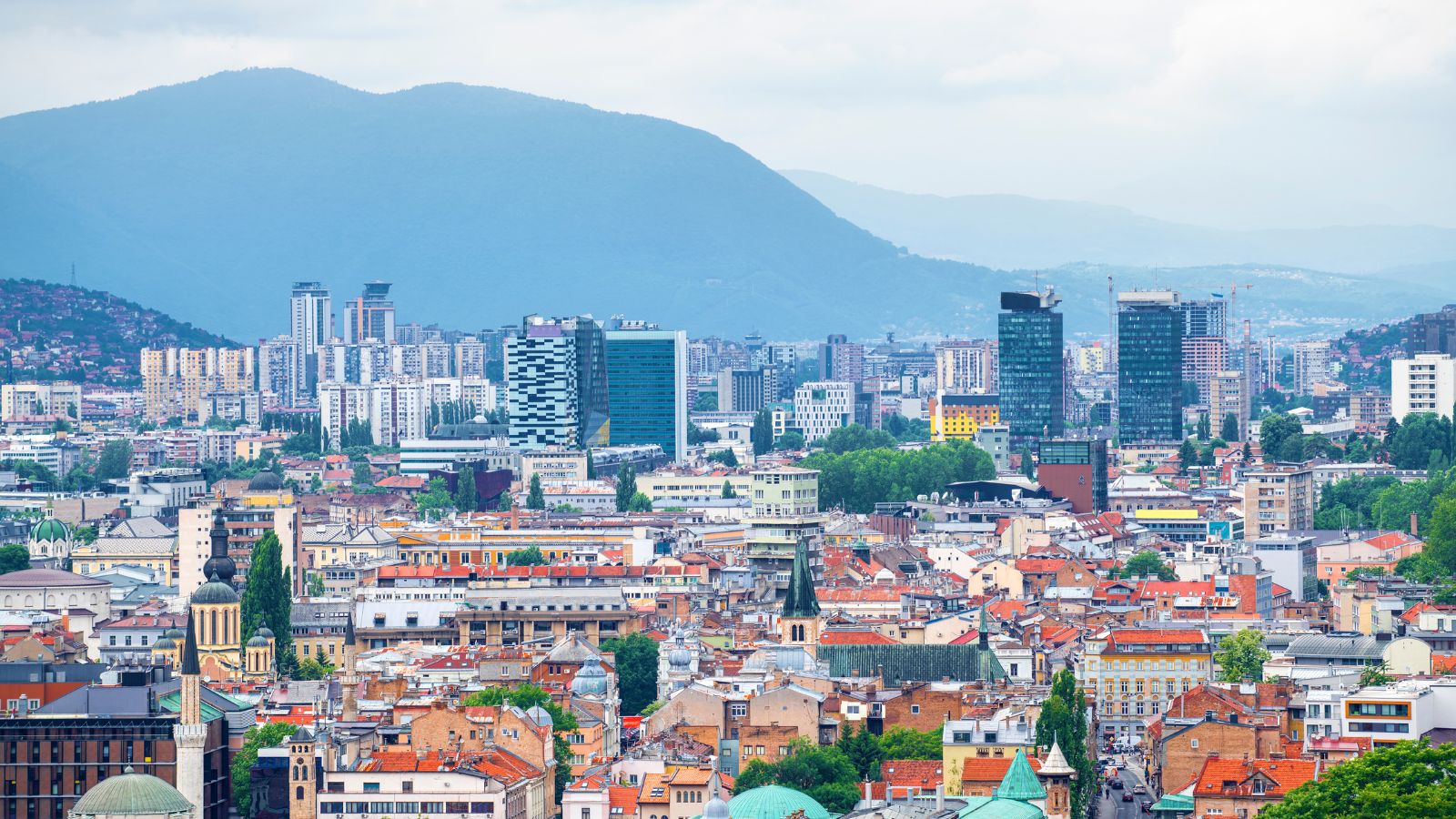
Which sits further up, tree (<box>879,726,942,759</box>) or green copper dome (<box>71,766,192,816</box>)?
tree (<box>879,726,942,759</box>)

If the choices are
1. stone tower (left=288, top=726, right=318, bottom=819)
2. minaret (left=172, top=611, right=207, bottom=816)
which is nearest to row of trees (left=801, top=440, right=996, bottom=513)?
minaret (left=172, top=611, right=207, bottom=816)

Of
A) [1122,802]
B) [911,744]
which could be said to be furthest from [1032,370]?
[1122,802]

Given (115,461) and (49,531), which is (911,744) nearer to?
(49,531)

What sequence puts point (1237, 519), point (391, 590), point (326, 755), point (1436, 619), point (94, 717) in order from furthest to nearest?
point (1237, 519) → point (391, 590) → point (1436, 619) → point (94, 717) → point (326, 755)

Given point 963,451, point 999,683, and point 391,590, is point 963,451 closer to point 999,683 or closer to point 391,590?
point 391,590

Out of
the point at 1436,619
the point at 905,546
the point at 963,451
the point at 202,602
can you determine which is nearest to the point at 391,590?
the point at 202,602

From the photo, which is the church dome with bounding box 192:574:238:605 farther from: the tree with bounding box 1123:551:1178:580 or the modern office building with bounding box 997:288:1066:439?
the modern office building with bounding box 997:288:1066:439
